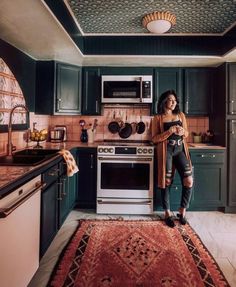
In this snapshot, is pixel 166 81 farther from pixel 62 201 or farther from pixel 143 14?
pixel 62 201

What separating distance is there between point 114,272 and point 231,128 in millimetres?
2287

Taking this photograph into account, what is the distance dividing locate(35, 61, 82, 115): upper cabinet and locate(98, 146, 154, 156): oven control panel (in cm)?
77

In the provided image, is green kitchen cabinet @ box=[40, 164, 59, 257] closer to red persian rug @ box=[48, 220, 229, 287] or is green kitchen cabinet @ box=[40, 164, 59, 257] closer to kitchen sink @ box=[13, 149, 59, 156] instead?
red persian rug @ box=[48, 220, 229, 287]

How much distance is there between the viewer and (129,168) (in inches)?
123

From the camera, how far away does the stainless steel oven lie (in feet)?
10.2

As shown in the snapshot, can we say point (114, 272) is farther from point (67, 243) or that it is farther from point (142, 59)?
point (142, 59)

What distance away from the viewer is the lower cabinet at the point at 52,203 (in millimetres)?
1857

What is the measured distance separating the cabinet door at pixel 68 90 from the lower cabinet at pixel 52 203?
1138mm

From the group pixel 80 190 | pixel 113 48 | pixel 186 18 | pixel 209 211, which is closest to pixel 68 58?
pixel 113 48

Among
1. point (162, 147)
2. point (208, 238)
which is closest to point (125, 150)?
point (162, 147)

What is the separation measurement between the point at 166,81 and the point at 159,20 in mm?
1060

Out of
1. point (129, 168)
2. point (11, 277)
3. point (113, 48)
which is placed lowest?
point (11, 277)

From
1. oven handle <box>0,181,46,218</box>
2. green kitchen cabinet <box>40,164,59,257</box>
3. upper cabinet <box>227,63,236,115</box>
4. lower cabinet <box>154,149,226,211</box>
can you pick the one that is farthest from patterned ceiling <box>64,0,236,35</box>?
oven handle <box>0,181,46,218</box>

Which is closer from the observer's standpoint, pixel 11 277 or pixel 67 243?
pixel 11 277
